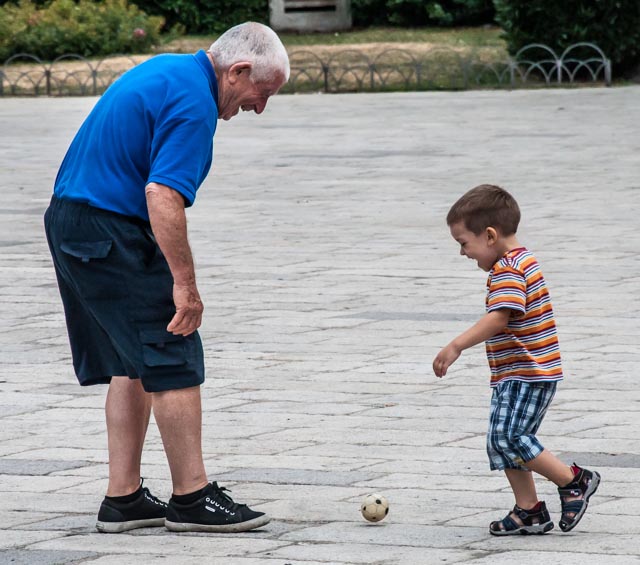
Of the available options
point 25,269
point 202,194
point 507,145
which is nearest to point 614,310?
point 25,269

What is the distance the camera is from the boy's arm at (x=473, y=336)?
4230mm

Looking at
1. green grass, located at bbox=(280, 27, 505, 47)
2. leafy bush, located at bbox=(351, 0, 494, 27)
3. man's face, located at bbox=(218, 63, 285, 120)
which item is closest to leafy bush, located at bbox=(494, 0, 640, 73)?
green grass, located at bbox=(280, 27, 505, 47)

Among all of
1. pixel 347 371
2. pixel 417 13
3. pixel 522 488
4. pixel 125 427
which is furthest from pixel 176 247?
pixel 417 13

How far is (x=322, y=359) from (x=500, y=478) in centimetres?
207

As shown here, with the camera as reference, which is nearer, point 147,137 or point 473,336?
point 473,336

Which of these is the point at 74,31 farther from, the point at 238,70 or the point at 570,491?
the point at 570,491

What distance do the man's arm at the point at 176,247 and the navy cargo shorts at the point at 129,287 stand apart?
2.8 inches

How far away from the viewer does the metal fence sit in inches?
983

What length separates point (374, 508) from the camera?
176 inches

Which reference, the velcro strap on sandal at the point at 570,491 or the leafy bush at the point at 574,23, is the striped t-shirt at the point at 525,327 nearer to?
the velcro strap on sandal at the point at 570,491

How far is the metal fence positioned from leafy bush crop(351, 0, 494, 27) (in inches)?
231

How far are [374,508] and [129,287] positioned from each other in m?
0.99

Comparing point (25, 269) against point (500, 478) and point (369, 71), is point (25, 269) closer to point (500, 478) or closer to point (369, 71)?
point (500, 478)

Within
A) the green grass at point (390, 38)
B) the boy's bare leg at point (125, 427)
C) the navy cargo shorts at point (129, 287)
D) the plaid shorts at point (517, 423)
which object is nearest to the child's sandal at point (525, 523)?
the plaid shorts at point (517, 423)
